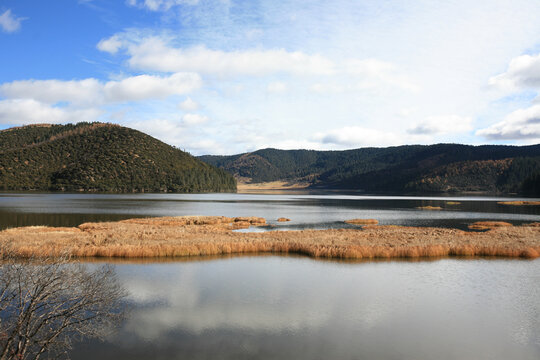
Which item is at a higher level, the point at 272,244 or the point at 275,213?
the point at 272,244

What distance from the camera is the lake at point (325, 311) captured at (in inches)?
589

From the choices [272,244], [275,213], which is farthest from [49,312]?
[275,213]

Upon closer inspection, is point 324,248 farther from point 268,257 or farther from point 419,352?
point 419,352

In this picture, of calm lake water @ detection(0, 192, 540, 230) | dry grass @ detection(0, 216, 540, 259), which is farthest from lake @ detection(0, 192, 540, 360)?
calm lake water @ detection(0, 192, 540, 230)

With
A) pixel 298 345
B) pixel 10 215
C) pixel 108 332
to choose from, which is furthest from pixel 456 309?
pixel 10 215

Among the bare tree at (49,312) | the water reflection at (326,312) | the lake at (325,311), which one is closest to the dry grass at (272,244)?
the lake at (325,311)

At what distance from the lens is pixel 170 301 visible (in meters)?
20.5

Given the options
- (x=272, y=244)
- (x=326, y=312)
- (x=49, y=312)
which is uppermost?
(x=49, y=312)

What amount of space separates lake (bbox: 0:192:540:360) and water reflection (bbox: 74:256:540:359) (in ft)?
0.16

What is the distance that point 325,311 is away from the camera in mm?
19312

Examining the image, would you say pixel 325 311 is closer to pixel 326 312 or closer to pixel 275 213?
pixel 326 312

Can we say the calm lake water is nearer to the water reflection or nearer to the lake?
the lake

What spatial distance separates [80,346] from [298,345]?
27.6ft

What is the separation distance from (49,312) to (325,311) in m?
12.0
